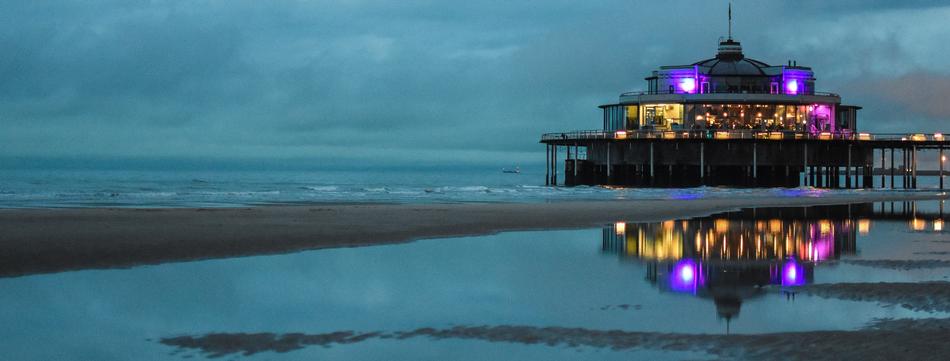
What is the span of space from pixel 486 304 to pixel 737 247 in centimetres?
885

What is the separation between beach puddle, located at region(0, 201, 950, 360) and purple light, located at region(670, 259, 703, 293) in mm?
42

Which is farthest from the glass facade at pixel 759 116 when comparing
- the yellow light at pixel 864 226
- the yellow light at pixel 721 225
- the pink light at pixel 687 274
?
the pink light at pixel 687 274

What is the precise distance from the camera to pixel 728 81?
75812 millimetres

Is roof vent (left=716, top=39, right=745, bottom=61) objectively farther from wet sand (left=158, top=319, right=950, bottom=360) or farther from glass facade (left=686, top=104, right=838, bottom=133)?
wet sand (left=158, top=319, right=950, bottom=360)

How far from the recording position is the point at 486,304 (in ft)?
37.4

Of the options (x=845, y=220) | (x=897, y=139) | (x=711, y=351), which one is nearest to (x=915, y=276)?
(x=711, y=351)

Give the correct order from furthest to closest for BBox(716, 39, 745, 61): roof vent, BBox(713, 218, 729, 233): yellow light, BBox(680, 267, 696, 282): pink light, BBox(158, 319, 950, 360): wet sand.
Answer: BBox(716, 39, 745, 61): roof vent, BBox(713, 218, 729, 233): yellow light, BBox(680, 267, 696, 282): pink light, BBox(158, 319, 950, 360): wet sand

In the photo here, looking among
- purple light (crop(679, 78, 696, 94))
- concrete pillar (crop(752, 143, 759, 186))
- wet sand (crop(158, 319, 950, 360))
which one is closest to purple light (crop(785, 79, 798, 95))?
purple light (crop(679, 78, 696, 94))

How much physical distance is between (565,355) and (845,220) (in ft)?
73.2

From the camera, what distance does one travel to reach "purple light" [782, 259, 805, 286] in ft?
43.7

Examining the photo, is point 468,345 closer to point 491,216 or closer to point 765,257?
point 765,257

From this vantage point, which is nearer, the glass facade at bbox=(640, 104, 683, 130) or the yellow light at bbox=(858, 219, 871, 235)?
the yellow light at bbox=(858, 219, 871, 235)

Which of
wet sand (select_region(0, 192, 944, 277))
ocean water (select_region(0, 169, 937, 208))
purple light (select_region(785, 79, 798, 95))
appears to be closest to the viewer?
wet sand (select_region(0, 192, 944, 277))

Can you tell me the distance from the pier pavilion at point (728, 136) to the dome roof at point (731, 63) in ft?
0.26
